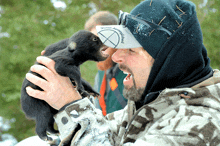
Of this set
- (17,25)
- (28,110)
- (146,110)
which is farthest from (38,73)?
(17,25)

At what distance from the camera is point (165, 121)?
4.63ft

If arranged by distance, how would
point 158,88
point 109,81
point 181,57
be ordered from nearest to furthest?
point 181,57 < point 158,88 < point 109,81

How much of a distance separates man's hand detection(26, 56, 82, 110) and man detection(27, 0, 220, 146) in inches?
0.4

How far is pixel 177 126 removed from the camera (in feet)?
4.27

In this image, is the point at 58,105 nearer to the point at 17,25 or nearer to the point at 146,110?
the point at 146,110

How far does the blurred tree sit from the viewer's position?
13.5 ft

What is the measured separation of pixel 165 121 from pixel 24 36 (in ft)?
12.7

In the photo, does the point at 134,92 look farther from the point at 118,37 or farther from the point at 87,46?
the point at 87,46

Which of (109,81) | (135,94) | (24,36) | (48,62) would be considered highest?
(24,36)

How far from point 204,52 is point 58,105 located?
160 cm

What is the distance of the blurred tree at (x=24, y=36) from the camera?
412 cm

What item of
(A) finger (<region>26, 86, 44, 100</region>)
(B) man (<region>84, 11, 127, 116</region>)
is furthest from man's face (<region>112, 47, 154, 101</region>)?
(B) man (<region>84, 11, 127, 116</region>)

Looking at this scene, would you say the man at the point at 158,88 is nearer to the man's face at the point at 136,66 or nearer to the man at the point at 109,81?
the man's face at the point at 136,66

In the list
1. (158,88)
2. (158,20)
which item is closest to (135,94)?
(158,88)
